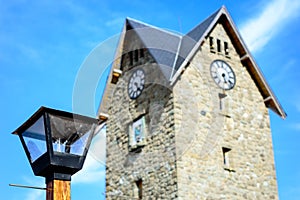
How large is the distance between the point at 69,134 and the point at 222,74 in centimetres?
1444

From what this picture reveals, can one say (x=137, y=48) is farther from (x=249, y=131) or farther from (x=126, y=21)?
(x=249, y=131)

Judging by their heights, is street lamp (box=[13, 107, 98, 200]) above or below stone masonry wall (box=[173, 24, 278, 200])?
below

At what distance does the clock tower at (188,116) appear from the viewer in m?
18.0

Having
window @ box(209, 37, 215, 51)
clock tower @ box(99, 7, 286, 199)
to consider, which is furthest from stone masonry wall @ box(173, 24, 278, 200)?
window @ box(209, 37, 215, 51)

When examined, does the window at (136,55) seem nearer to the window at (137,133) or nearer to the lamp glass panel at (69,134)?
the window at (137,133)

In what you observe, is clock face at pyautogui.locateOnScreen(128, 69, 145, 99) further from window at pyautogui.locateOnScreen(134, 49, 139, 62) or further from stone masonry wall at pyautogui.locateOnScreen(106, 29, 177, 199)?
window at pyautogui.locateOnScreen(134, 49, 139, 62)

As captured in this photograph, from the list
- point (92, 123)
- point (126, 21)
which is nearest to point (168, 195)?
point (126, 21)

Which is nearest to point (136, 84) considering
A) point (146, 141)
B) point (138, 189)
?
point (146, 141)

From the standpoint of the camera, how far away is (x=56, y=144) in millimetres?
5719

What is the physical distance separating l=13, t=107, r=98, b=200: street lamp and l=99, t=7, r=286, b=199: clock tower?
11601 mm

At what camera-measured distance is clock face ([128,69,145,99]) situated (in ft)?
65.2

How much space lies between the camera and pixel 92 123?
235 inches

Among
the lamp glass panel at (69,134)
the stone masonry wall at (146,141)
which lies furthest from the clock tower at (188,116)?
the lamp glass panel at (69,134)

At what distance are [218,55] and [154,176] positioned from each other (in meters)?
4.98
